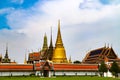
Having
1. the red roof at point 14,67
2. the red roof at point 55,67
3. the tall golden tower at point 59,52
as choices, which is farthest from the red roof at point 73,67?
the tall golden tower at point 59,52

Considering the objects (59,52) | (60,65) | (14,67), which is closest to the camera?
(14,67)

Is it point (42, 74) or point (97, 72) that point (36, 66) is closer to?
point (42, 74)

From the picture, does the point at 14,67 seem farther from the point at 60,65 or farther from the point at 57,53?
the point at 57,53

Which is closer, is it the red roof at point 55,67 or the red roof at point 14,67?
the red roof at point 14,67

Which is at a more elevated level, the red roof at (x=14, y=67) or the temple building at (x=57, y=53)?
the temple building at (x=57, y=53)

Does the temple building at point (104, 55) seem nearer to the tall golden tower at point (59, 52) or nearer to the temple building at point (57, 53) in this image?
the tall golden tower at point (59, 52)

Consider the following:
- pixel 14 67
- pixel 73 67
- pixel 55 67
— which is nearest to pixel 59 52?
pixel 73 67

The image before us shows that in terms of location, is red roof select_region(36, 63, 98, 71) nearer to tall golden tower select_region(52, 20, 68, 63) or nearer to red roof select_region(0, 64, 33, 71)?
red roof select_region(0, 64, 33, 71)

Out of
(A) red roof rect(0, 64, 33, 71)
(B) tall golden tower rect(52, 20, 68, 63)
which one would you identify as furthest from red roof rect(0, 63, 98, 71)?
(B) tall golden tower rect(52, 20, 68, 63)

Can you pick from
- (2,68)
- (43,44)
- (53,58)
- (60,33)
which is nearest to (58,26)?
(60,33)

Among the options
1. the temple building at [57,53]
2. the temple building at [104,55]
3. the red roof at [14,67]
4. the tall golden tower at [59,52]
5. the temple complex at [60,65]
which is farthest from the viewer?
the temple building at [57,53]

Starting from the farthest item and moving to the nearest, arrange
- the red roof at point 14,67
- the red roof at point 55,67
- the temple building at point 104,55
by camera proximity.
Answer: the temple building at point 104,55
the red roof at point 55,67
the red roof at point 14,67

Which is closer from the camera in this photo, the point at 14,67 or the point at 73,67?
the point at 14,67

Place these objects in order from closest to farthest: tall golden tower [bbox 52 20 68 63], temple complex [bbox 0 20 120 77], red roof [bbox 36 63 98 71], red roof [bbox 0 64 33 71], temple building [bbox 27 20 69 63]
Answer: red roof [bbox 0 64 33 71] < temple complex [bbox 0 20 120 77] < red roof [bbox 36 63 98 71] < tall golden tower [bbox 52 20 68 63] < temple building [bbox 27 20 69 63]
